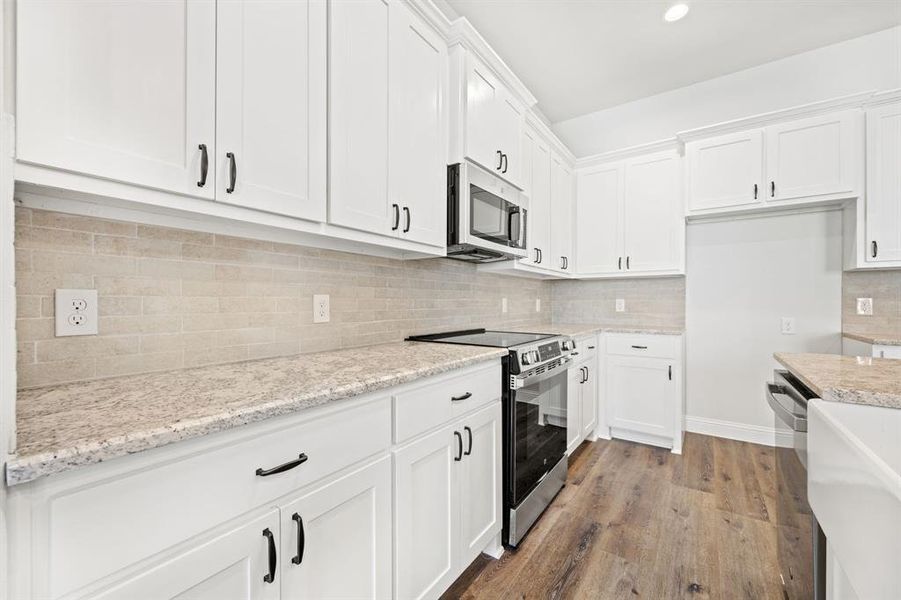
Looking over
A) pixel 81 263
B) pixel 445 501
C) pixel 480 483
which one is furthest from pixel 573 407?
pixel 81 263

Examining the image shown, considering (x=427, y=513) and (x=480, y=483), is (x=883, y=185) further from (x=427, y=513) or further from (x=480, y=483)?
(x=427, y=513)

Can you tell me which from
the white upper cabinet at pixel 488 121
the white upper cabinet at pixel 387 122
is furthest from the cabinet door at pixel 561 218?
the white upper cabinet at pixel 387 122

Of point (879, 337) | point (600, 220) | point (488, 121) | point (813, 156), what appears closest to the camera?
point (488, 121)

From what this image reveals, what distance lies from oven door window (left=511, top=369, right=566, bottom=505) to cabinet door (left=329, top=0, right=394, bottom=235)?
3.65 feet

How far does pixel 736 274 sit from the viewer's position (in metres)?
3.34

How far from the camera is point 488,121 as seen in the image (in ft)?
7.25

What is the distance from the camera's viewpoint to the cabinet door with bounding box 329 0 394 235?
1.41 metres

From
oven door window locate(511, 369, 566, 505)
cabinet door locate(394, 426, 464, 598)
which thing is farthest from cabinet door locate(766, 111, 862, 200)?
cabinet door locate(394, 426, 464, 598)

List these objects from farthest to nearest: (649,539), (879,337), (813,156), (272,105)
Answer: (813,156) < (879,337) < (649,539) < (272,105)

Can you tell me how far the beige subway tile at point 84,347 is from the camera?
995 millimetres

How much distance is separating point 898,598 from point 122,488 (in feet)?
4.06

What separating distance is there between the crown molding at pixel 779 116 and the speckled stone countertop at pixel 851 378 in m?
2.23

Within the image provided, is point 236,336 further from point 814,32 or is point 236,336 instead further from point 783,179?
point 814,32

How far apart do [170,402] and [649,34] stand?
134 inches
